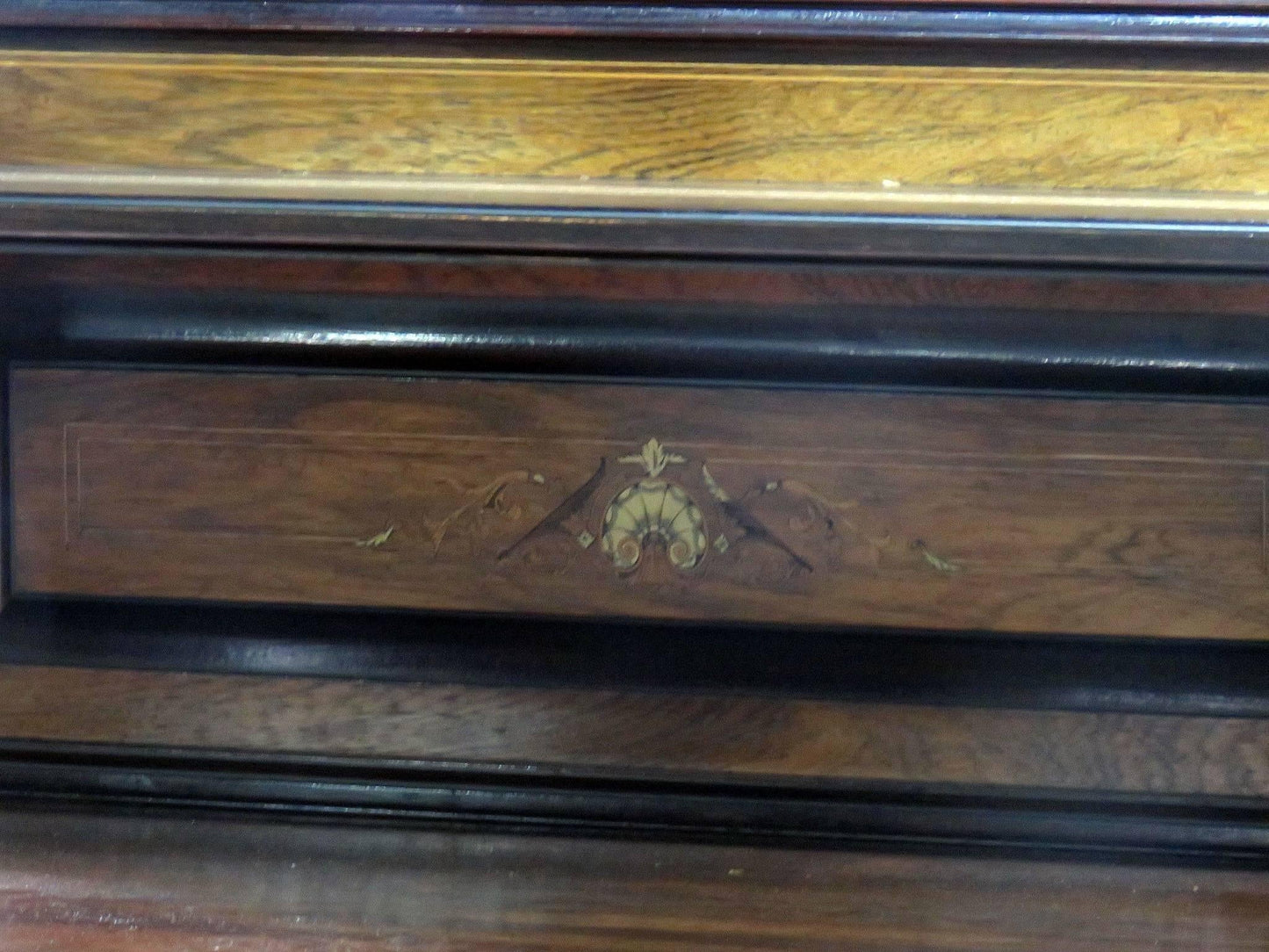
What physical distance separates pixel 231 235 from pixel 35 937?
55 cm

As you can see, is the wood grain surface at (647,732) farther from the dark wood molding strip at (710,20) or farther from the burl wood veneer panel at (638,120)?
the dark wood molding strip at (710,20)

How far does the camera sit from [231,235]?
841 mm

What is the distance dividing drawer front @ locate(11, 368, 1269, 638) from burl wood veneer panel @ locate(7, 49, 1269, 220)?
195 millimetres

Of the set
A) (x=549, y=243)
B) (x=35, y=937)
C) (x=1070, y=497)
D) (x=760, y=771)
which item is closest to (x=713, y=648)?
(x=760, y=771)

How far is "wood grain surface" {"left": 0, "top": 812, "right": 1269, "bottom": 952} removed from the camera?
100cm

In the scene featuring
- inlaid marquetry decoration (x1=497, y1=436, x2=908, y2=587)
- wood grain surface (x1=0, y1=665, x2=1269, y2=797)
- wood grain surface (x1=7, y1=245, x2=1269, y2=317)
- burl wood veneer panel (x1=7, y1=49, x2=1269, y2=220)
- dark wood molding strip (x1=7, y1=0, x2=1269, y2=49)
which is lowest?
wood grain surface (x1=0, y1=665, x2=1269, y2=797)

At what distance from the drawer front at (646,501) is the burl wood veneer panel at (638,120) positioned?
195 millimetres

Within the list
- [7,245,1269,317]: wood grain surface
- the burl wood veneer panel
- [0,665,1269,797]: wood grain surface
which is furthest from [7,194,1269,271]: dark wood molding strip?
[0,665,1269,797]: wood grain surface

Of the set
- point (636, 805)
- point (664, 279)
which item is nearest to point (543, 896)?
point (636, 805)

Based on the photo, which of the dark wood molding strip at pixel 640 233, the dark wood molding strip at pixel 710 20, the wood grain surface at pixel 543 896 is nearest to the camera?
the dark wood molding strip at pixel 640 233

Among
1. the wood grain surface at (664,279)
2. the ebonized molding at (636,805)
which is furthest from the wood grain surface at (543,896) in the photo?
the wood grain surface at (664,279)

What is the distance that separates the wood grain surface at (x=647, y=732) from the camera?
112 cm

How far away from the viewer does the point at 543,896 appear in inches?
42.1

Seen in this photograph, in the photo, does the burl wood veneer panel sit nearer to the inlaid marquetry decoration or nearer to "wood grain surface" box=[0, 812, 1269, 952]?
the inlaid marquetry decoration
